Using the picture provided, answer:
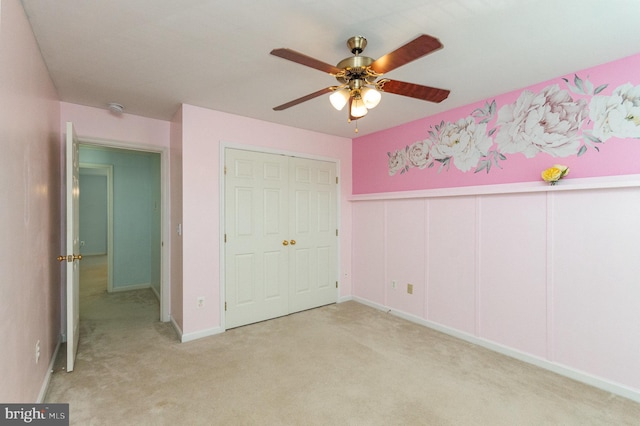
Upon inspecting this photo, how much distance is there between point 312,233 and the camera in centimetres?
399

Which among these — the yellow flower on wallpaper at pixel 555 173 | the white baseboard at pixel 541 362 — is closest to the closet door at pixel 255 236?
the white baseboard at pixel 541 362

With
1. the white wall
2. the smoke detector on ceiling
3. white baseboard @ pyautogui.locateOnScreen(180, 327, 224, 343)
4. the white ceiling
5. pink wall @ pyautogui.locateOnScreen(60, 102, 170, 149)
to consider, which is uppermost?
the white ceiling

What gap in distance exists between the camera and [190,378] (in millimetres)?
2271

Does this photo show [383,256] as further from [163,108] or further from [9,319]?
[9,319]

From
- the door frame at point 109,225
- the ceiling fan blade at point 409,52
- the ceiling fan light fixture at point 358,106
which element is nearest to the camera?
the ceiling fan blade at point 409,52

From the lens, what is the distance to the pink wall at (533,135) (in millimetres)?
2115

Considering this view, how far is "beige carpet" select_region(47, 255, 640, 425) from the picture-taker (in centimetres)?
186

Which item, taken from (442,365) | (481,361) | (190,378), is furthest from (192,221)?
(481,361)

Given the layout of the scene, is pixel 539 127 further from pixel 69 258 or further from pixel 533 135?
pixel 69 258

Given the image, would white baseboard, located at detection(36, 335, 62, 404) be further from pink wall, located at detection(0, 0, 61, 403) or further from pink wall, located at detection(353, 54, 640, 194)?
pink wall, located at detection(353, 54, 640, 194)

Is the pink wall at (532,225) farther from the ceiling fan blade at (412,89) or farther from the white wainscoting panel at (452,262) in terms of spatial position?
the ceiling fan blade at (412,89)

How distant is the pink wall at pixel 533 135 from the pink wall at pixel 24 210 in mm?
3351

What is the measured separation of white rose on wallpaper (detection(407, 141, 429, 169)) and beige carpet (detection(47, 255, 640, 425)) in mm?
1878

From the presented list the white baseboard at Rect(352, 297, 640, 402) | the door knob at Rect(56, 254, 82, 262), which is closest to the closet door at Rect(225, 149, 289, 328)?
the door knob at Rect(56, 254, 82, 262)
